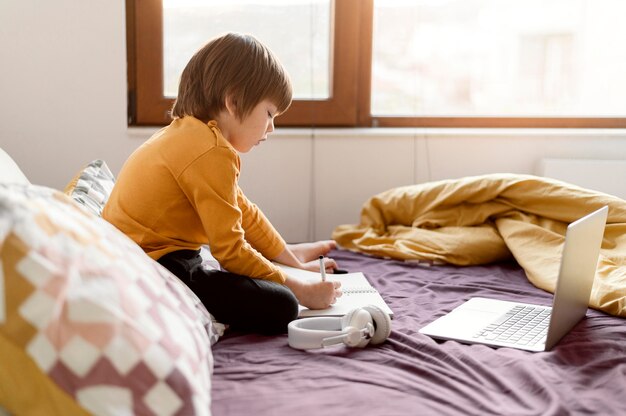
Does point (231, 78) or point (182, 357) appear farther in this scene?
point (231, 78)

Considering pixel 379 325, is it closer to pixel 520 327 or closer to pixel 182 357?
pixel 520 327

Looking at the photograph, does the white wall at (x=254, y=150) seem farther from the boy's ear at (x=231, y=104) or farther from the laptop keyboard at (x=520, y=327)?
the laptop keyboard at (x=520, y=327)

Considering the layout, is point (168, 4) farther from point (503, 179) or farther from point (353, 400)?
point (353, 400)

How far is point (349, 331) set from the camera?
4.17ft

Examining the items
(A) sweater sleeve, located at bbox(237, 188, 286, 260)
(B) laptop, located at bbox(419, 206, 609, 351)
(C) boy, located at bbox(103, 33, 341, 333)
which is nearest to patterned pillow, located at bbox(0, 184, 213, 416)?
(C) boy, located at bbox(103, 33, 341, 333)

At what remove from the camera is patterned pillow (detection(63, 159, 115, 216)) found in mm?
1641

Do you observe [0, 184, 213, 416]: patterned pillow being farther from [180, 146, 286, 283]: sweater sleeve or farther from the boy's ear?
the boy's ear

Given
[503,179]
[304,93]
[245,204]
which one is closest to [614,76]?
[503,179]

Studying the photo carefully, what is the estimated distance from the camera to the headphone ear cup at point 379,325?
4.28ft

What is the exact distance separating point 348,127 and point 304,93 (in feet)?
0.63

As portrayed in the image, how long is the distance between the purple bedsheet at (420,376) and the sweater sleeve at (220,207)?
0.50 ft

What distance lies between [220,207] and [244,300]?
182mm

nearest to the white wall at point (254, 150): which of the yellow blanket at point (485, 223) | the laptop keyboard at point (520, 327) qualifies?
the yellow blanket at point (485, 223)

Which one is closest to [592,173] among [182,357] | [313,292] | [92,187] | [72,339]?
[313,292]
